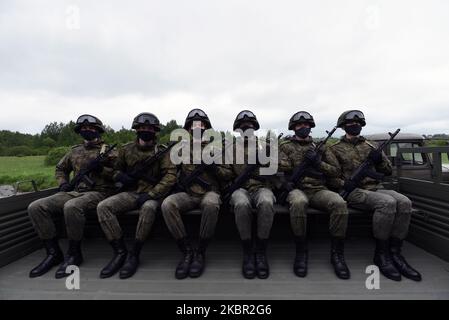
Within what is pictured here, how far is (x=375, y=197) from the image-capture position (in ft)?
10.1

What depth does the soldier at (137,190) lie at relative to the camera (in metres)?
3.05

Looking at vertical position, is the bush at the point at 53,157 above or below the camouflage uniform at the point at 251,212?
above

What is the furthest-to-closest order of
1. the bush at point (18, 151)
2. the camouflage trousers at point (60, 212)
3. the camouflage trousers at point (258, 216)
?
1. the bush at point (18, 151)
2. the camouflage trousers at point (60, 212)
3. the camouflage trousers at point (258, 216)

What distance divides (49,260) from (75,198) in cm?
76

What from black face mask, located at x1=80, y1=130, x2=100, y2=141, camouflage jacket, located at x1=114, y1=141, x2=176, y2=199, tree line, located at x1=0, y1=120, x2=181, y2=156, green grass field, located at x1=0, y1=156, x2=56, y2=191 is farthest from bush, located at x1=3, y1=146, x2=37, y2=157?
camouflage jacket, located at x1=114, y1=141, x2=176, y2=199

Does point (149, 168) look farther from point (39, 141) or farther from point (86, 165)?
point (39, 141)

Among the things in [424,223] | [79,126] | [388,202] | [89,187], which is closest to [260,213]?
[388,202]

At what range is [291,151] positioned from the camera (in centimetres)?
365

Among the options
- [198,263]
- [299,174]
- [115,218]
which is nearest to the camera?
[198,263]

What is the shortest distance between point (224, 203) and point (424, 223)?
103 inches

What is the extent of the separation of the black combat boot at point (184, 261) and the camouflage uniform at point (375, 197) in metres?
2.09

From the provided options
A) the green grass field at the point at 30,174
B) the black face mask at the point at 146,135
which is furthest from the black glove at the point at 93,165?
the green grass field at the point at 30,174

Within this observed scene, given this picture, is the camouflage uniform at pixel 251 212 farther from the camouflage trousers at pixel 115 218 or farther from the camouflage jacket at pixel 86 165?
the camouflage jacket at pixel 86 165

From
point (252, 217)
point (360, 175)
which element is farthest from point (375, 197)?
point (252, 217)
